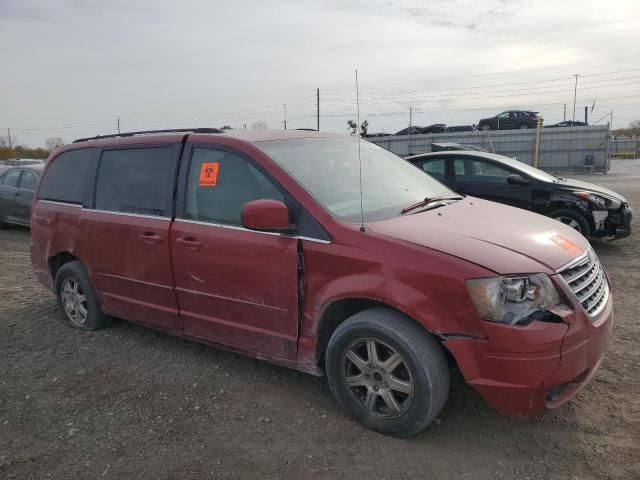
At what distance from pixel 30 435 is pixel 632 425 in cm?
359

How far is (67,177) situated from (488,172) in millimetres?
6095

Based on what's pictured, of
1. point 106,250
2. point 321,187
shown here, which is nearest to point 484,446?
point 321,187

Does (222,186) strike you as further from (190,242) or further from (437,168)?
(437,168)

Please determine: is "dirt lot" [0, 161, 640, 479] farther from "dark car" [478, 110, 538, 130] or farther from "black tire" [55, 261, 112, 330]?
"dark car" [478, 110, 538, 130]

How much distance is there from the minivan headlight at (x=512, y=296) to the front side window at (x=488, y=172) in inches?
228

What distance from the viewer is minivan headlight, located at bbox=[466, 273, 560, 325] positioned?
2.68 m

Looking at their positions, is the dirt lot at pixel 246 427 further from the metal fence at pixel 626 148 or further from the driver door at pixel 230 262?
the metal fence at pixel 626 148

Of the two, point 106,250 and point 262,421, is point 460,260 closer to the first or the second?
point 262,421

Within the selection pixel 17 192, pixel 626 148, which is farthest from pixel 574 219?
pixel 626 148

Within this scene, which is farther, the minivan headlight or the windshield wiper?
the windshield wiper

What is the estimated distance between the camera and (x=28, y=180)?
424 inches

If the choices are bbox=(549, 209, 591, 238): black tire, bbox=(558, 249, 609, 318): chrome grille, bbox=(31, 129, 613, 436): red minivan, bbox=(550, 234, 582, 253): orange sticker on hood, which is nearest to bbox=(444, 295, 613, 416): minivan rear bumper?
bbox=(31, 129, 613, 436): red minivan

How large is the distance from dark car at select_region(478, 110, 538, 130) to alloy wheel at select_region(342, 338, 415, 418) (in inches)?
1358

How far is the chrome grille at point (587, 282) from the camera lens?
290cm
